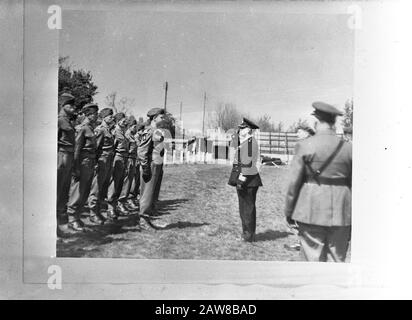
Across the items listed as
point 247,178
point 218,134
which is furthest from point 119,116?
point 247,178

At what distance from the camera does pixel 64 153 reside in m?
2.82

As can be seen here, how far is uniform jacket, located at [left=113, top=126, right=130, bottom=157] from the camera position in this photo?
2.89 m

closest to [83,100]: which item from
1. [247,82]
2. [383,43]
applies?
[247,82]

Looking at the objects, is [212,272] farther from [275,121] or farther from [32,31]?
[32,31]

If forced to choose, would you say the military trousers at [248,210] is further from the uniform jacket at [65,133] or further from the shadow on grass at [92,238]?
the uniform jacket at [65,133]

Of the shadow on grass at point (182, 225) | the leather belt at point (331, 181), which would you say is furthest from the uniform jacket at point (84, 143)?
the leather belt at point (331, 181)

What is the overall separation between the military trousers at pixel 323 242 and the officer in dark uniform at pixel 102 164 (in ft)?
4.47

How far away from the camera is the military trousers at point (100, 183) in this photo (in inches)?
112

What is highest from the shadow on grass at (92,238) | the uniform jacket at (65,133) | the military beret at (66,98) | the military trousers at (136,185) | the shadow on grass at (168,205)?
the military beret at (66,98)

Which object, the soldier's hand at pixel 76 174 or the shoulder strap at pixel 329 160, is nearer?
the shoulder strap at pixel 329 160

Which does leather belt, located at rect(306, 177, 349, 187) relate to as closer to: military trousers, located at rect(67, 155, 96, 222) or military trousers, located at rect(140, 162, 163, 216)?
military trousers, located at rect(140, 162, 163, 216)

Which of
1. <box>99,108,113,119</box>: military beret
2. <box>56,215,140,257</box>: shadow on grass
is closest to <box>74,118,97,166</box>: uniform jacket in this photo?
<box>99,108,113,119</box>: military beret

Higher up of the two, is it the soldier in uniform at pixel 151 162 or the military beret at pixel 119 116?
the military beret at pixel 119 116

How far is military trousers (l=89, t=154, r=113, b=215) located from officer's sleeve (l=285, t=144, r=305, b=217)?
1.23m
